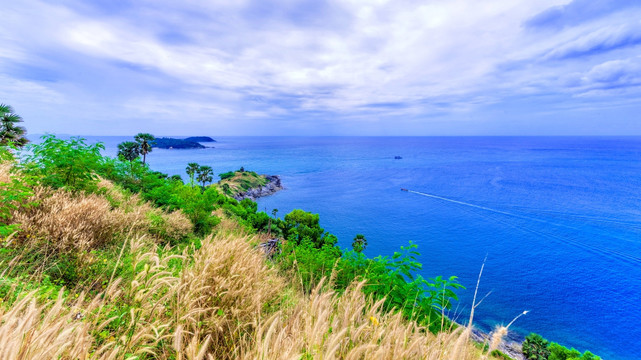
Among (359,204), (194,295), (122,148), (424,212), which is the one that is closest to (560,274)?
(424,212)

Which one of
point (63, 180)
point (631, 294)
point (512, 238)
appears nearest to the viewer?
point (63, 180)

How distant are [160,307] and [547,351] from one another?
1315 inches

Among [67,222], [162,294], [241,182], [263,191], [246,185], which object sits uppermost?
[67,222]

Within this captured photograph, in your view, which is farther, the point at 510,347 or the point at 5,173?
the point at 510,347

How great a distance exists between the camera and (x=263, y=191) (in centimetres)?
8400

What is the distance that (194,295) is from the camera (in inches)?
111

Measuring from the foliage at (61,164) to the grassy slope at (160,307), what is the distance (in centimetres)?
119

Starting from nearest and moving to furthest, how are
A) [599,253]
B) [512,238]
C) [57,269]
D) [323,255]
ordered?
[57,269] < [323,255] < [599,253] < [512,238]

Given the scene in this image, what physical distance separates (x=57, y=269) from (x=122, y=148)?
180 feet

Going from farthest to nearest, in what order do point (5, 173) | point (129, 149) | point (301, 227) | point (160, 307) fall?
point (129, 149)
point (301, 227)
point (5, 173)
point (160, 307)

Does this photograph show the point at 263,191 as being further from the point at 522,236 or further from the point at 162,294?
the point at 162,294

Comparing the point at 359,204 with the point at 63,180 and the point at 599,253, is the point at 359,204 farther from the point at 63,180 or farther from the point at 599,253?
the point at 63,180

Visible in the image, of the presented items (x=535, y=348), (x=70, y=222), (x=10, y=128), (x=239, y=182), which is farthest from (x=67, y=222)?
(x=239, y=182)

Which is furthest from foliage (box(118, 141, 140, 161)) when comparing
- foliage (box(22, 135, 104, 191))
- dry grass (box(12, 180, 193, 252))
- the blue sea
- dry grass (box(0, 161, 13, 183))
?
dry grass (box(12, 180, 193, 252))
